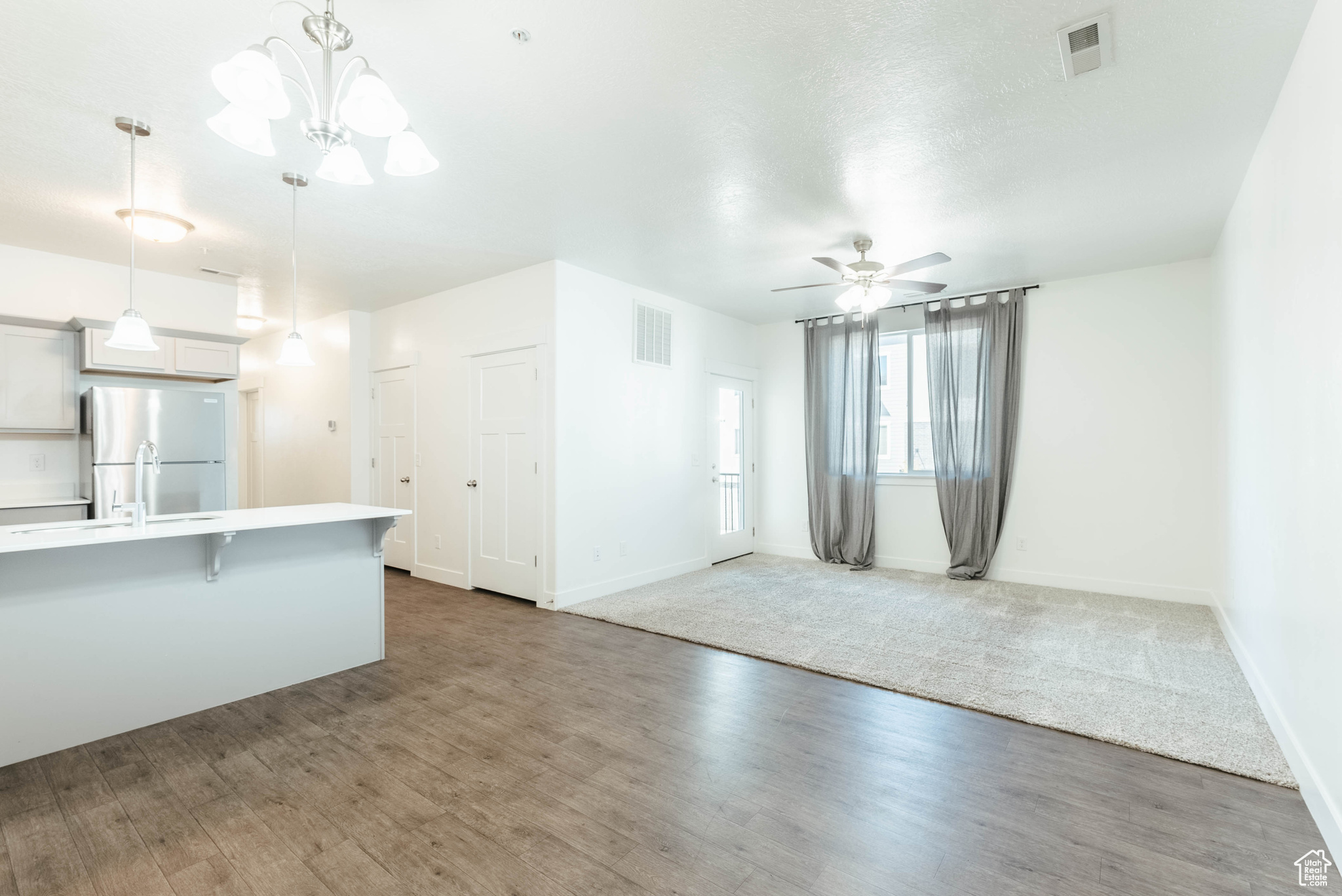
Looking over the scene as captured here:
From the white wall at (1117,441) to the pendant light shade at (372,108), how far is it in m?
5.52

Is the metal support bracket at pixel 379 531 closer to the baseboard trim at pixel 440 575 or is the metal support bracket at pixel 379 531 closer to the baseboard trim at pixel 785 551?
the baseboard trim at pixel 440 575

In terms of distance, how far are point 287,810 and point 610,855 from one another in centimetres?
115

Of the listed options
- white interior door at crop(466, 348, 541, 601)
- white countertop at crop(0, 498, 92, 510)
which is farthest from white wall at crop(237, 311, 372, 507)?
white countertop at crop(0, 498, 92, 510)

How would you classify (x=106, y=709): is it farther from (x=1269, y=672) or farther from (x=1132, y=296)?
(x=1132, y=296)

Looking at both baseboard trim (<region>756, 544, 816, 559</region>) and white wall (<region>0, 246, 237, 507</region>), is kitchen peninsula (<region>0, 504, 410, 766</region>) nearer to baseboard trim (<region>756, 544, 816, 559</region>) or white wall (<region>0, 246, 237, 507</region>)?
white wall (<region>0, 246, 237, 507</region>)

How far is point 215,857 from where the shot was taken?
1.87 m

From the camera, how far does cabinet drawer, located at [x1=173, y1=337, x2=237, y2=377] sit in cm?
474

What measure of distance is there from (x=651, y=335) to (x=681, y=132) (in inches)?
115

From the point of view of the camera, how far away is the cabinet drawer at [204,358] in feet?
15.5

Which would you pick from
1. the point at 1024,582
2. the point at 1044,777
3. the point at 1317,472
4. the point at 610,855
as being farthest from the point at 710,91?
the point at 1024,582

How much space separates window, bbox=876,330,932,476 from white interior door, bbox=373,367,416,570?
4704 millimetres

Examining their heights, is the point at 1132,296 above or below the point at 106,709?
above

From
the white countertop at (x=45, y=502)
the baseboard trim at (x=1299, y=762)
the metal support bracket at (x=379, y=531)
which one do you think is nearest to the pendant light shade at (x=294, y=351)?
the metal support bracket at (x=379, y=531)

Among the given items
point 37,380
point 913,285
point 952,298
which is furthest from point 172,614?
point 952,298
